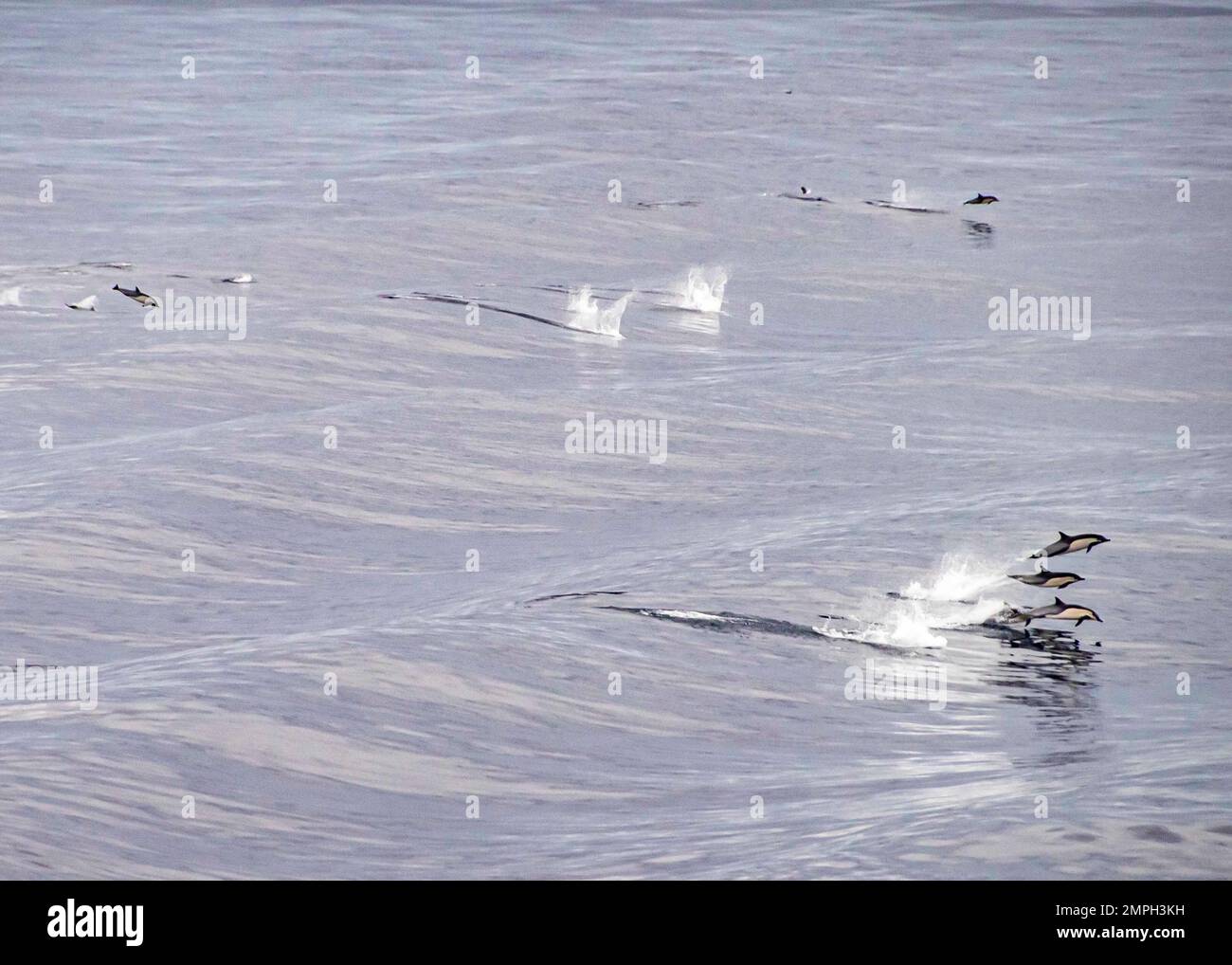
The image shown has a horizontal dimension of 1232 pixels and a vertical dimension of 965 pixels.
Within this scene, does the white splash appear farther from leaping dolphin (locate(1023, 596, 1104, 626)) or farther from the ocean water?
leaping dolphin (locate(1023, 596, 1104, 626))

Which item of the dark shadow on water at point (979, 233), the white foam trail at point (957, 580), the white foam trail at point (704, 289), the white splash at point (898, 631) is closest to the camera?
the white splash at point (898, 631)

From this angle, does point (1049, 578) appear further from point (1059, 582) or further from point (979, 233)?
point (979, 233)

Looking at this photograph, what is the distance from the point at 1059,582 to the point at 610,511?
14.5 ft

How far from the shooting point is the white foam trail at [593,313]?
1029 inches

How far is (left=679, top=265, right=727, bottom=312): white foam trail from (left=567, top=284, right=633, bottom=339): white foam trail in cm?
84

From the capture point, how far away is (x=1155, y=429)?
20.9 m

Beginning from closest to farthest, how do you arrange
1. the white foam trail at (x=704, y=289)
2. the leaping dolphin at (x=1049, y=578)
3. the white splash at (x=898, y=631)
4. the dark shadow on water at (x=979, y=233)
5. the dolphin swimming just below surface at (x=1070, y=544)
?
the white splash at (x=898, y=631), the leaping dolphin at (x=1049, y=578), the dolphin swimming just below surface at (x=1070, y=544), the white foam trail at (x=704, y=289), the dark shadow on water at (x=979, y=233)

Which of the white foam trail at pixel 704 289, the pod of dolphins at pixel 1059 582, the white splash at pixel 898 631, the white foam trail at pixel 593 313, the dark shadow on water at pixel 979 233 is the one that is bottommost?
the white splash at pixel 898 631

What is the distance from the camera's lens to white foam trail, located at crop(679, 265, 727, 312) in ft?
92.1

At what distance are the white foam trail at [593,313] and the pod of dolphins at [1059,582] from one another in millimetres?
12019

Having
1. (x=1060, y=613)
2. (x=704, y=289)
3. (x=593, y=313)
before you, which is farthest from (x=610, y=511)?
(x=704, y=289)

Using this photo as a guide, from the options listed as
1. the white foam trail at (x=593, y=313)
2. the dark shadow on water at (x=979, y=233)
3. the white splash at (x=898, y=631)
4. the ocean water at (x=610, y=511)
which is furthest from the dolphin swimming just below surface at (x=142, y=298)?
the white splash at (x=898, y=631)

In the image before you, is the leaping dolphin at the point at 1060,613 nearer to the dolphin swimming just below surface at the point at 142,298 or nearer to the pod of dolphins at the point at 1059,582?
the pod of dolphins at the point at 1059,582

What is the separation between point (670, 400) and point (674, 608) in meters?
7.75
